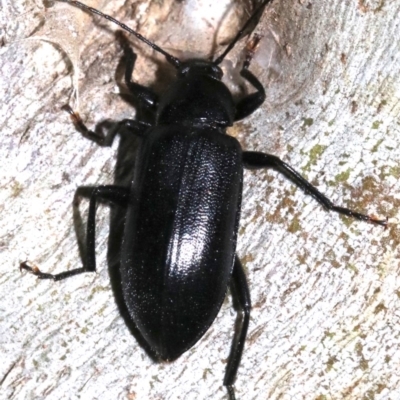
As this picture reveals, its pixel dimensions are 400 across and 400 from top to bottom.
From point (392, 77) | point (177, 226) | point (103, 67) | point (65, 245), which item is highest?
point (392, 77)

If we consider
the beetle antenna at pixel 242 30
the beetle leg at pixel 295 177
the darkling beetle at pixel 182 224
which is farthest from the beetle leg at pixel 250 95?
the beetle leg at pixel 295 177

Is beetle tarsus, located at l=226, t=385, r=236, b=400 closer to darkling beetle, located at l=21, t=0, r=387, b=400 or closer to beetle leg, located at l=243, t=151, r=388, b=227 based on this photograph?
darkling beetle, located at l=21, t=0, r=387, b=400

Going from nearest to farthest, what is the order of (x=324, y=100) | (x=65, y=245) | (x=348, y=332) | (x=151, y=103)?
1. (x=348, y=332)
2. (x=324, y=100)
3. (x=65, y=245)
4. (x=151, y=103)

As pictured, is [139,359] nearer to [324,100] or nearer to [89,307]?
[89,307]

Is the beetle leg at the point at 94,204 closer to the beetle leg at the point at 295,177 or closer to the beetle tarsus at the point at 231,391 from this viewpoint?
the beetle leg at the point at 295,177

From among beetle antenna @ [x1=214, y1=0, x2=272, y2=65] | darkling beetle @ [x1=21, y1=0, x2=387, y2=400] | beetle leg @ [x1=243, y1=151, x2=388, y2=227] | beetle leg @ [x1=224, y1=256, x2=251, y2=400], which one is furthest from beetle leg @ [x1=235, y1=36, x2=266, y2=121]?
beetle leg @ [x1=224, y1=256, x2=251, y2=400]

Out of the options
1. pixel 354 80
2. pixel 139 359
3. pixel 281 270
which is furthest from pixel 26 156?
pixel 354 80

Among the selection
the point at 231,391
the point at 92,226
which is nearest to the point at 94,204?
the point at 92,226
